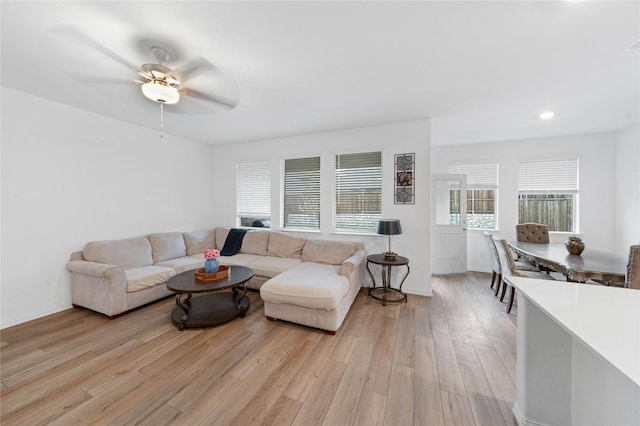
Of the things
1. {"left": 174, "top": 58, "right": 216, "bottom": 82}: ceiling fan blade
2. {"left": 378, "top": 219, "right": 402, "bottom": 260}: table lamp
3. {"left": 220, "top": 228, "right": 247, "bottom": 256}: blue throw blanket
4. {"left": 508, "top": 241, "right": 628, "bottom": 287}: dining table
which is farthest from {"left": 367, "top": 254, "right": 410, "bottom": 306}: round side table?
{"left": 174, "top": 58, "right": 216, "bottom": 82}: ceiling fan blade

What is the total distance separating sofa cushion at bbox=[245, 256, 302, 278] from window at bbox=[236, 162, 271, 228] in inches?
45.6

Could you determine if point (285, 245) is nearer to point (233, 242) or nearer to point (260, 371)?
point (233, 242)

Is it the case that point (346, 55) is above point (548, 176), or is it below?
above

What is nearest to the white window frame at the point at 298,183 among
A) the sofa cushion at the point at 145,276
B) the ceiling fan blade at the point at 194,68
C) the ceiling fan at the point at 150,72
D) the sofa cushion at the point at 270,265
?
the sofa cushion at the point at 270,265

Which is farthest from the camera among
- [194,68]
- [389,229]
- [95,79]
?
[389,229]

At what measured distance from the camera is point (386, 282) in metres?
3.61

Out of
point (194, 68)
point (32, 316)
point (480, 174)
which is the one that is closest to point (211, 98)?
point (194, 68)

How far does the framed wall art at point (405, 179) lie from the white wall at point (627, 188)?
3380 mm

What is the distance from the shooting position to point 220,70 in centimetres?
221

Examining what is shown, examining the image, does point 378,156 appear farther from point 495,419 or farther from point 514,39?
point 495,419

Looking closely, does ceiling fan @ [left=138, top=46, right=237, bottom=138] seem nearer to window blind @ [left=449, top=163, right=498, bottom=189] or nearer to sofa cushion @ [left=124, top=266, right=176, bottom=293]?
sofa cushion @ [left=124, top=266, right=176, bottom=293]

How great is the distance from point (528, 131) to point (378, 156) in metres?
2.69

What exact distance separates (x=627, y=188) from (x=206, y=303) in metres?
6.70

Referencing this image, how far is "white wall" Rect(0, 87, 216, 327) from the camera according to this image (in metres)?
2.65
